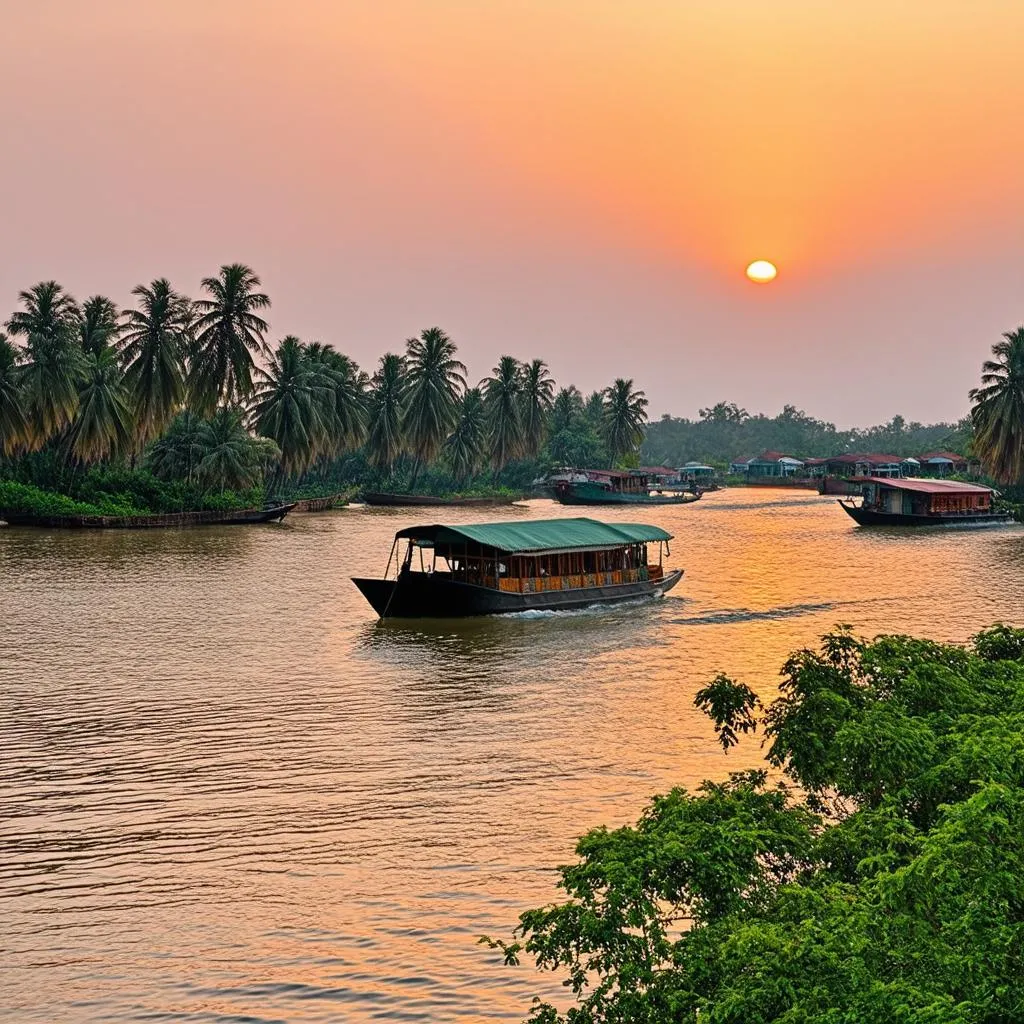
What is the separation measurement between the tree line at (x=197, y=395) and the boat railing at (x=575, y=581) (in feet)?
121

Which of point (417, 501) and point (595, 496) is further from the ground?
point (595, 496)

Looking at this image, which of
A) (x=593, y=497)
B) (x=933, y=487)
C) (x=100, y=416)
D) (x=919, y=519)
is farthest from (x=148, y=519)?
(x=593, y=497)

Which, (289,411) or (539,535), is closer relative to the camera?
(539,535)

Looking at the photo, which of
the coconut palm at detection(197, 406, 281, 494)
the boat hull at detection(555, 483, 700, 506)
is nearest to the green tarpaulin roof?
the coconut palm at detection(197, 406, 281, 494)

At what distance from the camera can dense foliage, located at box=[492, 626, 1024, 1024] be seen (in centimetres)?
671

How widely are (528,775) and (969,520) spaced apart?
6001 centimetres

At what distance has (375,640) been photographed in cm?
3059

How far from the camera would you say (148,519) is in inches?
2469

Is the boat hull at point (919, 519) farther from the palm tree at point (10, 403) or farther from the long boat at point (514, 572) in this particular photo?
the palm tree at point (10, 403)

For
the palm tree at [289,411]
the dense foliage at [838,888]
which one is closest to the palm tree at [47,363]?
the palm tree at [289,411]

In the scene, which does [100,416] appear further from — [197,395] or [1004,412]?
[1004,412]

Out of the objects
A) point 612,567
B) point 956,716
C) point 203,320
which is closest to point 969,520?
point 612,567

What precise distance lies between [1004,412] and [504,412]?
51680mm

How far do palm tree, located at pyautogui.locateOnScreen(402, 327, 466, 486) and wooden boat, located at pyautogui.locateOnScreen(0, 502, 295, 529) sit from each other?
2893cm
